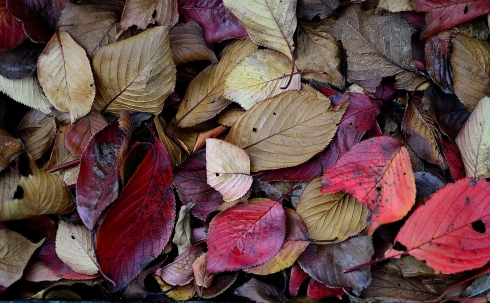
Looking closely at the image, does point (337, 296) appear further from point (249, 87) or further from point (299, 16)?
point (299, 16)

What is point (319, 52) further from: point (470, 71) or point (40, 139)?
point (40, 139)

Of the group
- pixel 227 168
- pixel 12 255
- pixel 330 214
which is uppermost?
pixel 227 168

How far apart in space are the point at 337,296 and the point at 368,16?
738 mm

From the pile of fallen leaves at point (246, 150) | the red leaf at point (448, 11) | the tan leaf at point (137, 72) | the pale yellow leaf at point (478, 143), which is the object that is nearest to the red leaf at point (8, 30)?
the pile of fallen leaves at point (246, 150)

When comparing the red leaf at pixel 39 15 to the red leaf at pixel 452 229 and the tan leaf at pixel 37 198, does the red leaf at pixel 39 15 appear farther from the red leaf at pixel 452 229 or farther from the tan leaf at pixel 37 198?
the red leaf at pixel 452 229

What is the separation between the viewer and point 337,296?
115 centimetres

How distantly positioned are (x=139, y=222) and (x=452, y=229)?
747mm

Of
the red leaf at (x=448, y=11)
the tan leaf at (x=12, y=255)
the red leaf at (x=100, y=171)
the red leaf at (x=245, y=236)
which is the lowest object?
the tan leaf at (x=12, y=255)

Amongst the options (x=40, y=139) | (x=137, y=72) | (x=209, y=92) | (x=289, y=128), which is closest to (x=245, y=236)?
(x=289, y=128)

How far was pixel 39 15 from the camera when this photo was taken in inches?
48.9

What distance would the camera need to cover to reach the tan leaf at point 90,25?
1.23 meters

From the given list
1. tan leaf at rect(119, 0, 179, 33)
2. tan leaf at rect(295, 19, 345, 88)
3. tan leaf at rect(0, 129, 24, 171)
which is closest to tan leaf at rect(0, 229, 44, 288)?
tan leaf at rect(0, 129, 24, 171)

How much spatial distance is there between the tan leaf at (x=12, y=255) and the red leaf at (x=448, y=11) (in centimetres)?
118

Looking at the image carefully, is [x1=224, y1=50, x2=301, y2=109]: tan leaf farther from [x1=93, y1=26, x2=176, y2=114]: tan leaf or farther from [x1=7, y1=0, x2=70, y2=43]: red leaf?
[x1=7, y1=0, x2=70, y2=43]: red leaf
